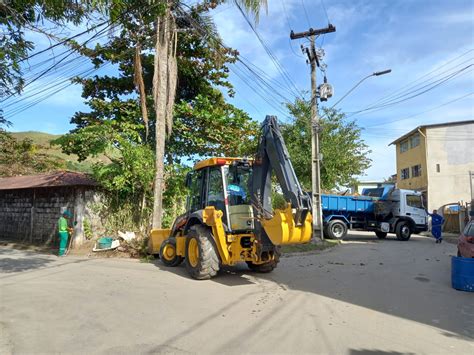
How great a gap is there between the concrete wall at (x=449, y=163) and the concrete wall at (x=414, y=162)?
698 mm

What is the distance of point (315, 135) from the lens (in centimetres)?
1730

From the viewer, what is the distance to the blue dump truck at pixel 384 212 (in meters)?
20.3

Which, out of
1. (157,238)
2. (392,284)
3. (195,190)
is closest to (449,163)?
(392,284)

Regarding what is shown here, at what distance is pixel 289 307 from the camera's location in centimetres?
664

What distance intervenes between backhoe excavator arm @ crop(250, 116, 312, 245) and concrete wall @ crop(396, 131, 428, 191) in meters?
29.0

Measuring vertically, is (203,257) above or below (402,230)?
below

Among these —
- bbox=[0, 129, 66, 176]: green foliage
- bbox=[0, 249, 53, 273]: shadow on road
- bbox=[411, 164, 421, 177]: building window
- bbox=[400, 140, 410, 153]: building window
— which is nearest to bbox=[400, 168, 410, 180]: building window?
bbox=[411, 164, 421, 177]: building window

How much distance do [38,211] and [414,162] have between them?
31.7m

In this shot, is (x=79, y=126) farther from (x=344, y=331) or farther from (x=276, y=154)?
(x=344, y=331)

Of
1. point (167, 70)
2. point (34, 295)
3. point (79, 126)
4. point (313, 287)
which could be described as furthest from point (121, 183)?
point (313, 287)

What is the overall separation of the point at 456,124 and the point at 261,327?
3319cm

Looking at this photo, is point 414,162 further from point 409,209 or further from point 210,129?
point 210,129

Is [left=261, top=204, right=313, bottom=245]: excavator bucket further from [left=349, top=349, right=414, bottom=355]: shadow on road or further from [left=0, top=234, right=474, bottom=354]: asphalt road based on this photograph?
[left=349, top=349, right=414, bottom=355]: shadow on road

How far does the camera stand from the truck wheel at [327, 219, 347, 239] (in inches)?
772
